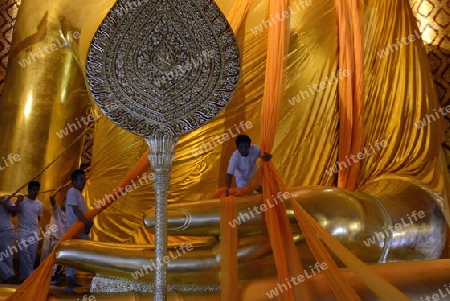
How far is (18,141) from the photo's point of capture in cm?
354

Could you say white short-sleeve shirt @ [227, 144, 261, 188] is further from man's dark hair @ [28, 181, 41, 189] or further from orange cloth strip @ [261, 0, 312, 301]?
man's dark hair @ [28, 181, 41, 189]

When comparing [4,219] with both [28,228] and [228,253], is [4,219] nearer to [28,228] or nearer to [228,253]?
[28,228]

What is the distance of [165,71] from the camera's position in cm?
182

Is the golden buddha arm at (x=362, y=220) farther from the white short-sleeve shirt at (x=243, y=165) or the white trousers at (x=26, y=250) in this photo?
the white trousers at (x=26, y=250)

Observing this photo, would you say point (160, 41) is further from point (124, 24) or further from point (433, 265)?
point (433, 265)

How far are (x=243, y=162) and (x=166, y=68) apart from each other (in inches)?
43.2

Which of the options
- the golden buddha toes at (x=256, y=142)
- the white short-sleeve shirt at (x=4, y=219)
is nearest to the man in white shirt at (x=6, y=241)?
the white short-sleeve shirt at (x=4, y=219)

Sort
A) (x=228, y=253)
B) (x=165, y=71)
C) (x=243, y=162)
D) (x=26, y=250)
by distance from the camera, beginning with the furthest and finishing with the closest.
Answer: (x=26, y=250), (x=243, y=162), (x=228, y=253), (x=165, y=71)

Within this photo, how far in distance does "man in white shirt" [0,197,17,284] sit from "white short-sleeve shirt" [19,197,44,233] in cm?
4

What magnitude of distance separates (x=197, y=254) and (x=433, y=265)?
87 cm

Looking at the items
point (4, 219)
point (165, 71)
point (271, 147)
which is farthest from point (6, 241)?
point (165, 71)

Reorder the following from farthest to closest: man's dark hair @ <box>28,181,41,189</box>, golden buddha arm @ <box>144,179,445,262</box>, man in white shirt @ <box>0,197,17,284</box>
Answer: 1. man's dark hair @ <box>28,181,41,189</box>
2. man in white shirt @ <box>0,197,17,284</box>
3. golden buddha arm @ <box>144,179,445,262</box>

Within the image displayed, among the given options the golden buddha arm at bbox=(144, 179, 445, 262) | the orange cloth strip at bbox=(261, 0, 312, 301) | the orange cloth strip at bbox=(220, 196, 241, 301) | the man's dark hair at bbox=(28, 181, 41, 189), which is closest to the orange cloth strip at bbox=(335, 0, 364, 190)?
the orange cloth strip at bbox=(261, 0, 312, 301)

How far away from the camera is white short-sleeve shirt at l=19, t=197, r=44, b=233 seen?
3148mm
